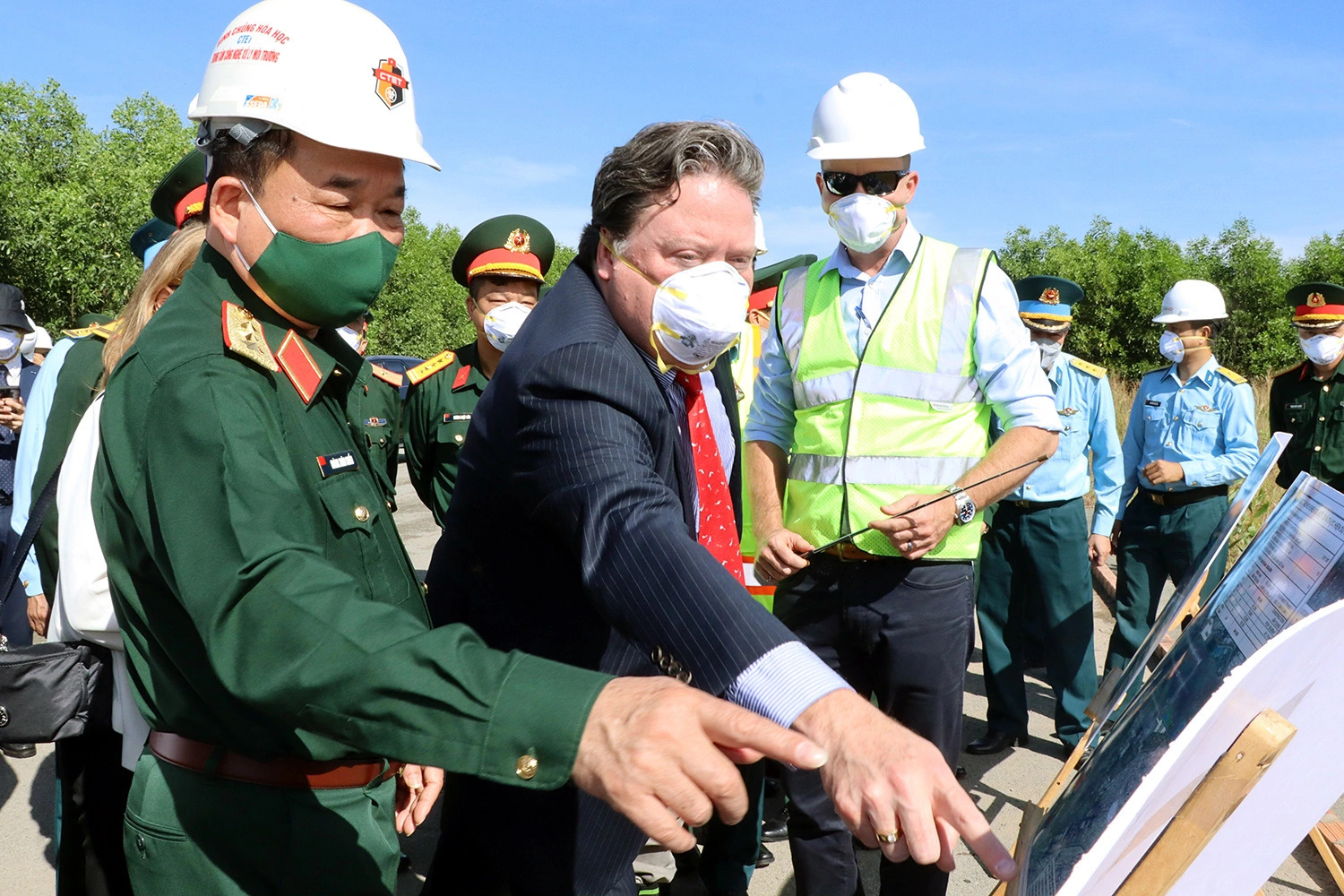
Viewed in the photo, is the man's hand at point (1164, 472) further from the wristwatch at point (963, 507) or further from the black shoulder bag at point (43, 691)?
the black shoulder bag at point (43, 691)

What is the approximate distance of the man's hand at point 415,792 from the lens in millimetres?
2039

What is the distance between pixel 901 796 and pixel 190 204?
294 centimetres

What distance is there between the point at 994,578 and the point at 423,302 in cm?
→ 3601

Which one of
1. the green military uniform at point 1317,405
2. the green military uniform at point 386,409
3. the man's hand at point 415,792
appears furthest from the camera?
the green military uniform at point 1317,405

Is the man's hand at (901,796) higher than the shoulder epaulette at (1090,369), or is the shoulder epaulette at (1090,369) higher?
the shoulder epaulette at (1090,369)

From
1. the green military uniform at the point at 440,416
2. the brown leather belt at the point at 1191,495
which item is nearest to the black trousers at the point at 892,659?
the green military uniform at the point at 440,416

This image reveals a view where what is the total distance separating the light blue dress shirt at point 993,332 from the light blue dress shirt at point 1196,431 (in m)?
3.04

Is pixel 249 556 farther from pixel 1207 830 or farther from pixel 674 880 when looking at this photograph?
pixel 674 880

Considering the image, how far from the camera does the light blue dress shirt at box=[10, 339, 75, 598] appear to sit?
13.1ft

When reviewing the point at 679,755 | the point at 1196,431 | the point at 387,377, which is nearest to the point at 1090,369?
the point at 1196,431

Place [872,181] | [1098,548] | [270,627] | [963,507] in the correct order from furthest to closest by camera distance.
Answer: [1098,548] < [872,181] < [963,507] < [270,627]

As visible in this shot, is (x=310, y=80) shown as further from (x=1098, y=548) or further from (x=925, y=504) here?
(x=1098, y=548)

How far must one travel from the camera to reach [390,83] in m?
1.59

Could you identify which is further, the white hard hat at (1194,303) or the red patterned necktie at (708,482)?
the white hard hat at (1194,303)
